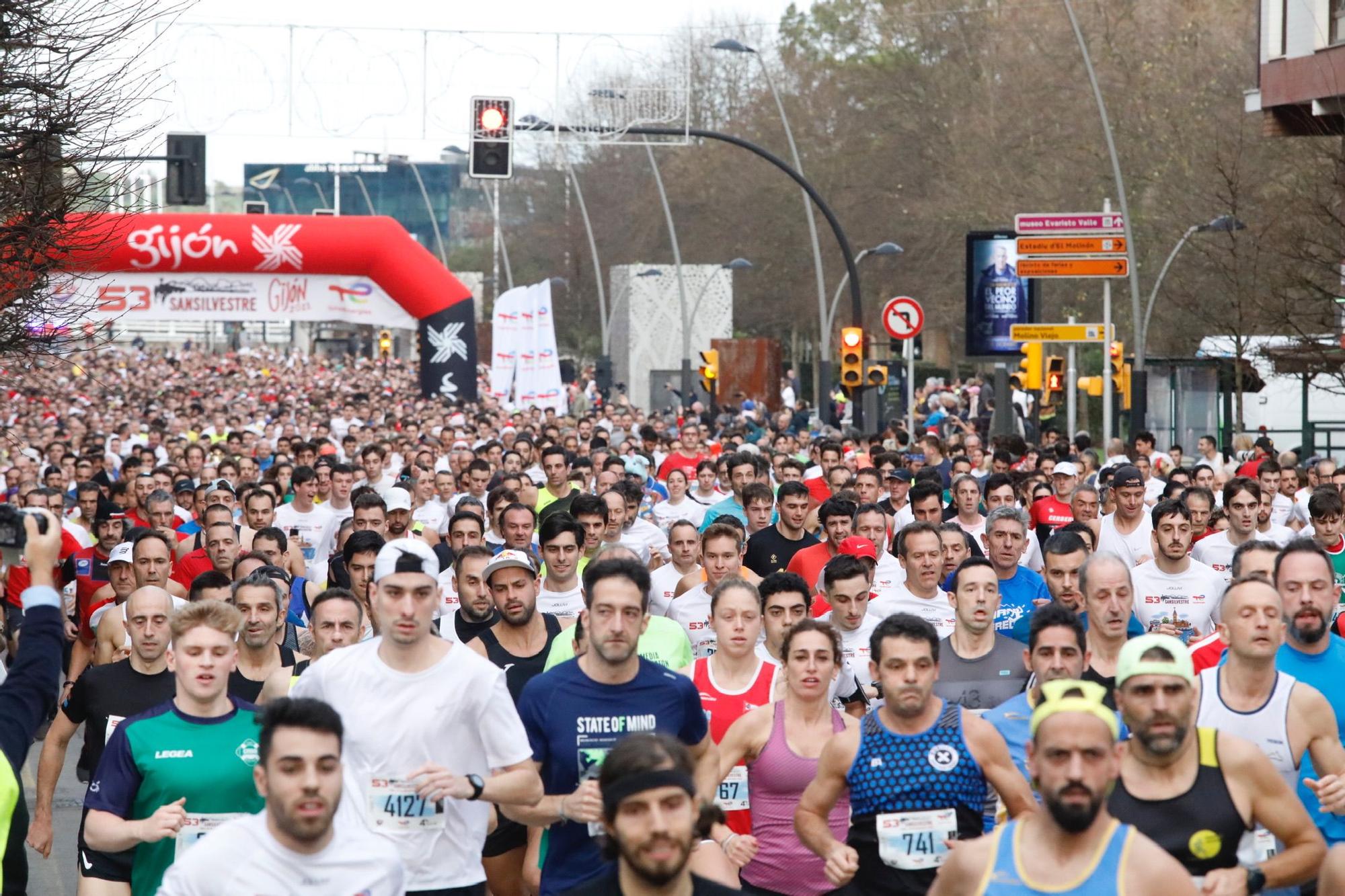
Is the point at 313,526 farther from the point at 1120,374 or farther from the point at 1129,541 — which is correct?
the point at 1120,374

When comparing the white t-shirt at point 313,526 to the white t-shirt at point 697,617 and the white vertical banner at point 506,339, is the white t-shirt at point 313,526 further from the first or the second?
the white vertical banner at point 506,339

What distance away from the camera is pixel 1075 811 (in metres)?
4.42

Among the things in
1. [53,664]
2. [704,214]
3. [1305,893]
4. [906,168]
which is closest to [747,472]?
[1305,893]

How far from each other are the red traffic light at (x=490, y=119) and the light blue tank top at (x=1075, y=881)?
18458mm

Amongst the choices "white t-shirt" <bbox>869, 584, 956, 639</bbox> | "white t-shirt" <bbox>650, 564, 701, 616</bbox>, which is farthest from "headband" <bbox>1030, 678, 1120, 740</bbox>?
"white t-shirt" <bbox>650, 564, 701, 616</bbox>

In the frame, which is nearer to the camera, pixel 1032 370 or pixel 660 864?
A: pixel 660 864

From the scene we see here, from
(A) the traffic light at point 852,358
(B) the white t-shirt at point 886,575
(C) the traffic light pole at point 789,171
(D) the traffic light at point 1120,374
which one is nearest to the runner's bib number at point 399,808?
(B) the white t-shirt at point 886,575

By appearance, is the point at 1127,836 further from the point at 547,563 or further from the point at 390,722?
the point at 547,563

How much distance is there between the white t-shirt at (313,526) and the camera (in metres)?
14.5

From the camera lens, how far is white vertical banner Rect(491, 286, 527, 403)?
3394 centimetres

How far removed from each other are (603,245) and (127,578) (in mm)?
60267

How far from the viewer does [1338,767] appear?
20.0ft

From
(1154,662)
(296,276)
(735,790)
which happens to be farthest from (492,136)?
(1154,662)

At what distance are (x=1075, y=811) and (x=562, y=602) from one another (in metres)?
5.65
